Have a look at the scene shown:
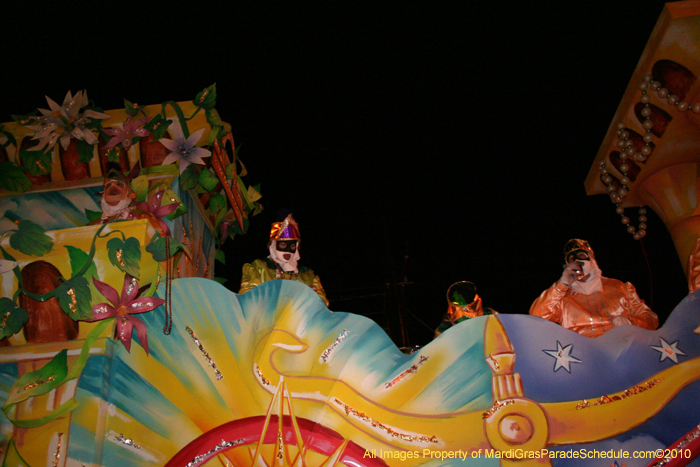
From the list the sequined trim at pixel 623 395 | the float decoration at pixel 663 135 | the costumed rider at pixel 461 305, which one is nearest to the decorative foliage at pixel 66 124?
the costumed rider at pixel 461 305

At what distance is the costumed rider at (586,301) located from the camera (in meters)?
2.77

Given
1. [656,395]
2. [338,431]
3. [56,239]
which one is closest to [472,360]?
[338,431]

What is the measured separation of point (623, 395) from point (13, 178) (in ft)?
9.34

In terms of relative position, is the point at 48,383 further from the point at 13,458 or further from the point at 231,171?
the point at 231,171

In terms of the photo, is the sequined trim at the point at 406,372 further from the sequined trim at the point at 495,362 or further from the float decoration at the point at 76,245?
the float decoration at the point at 76,245

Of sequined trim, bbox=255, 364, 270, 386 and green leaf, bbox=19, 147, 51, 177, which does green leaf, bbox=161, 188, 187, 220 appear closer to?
green leaf, bbox=19, 147, 51, 177

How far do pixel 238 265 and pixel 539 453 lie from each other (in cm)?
399

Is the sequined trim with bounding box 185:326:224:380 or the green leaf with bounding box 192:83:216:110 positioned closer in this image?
the sequined trim with bounding box 185:326:224:380

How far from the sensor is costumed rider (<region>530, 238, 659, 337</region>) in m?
2.77

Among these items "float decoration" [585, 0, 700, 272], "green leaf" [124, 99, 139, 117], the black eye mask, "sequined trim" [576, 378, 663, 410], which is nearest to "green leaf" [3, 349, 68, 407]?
"green leaf" [124, 99, 139, 117]

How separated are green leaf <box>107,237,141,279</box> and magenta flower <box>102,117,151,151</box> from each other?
1.98 feet

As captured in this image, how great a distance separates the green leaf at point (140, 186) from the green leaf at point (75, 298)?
44 centimetres

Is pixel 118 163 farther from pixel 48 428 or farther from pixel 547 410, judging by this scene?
pixel 547 410

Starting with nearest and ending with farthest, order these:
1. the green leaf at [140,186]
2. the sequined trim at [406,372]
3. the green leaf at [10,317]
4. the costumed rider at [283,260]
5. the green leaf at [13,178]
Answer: the sequined trim at [406,372]
the green leaf at [10,317]
the green leaf at [140,186]
the green leaf at [13,178]
the costumed rider at [283,260]
